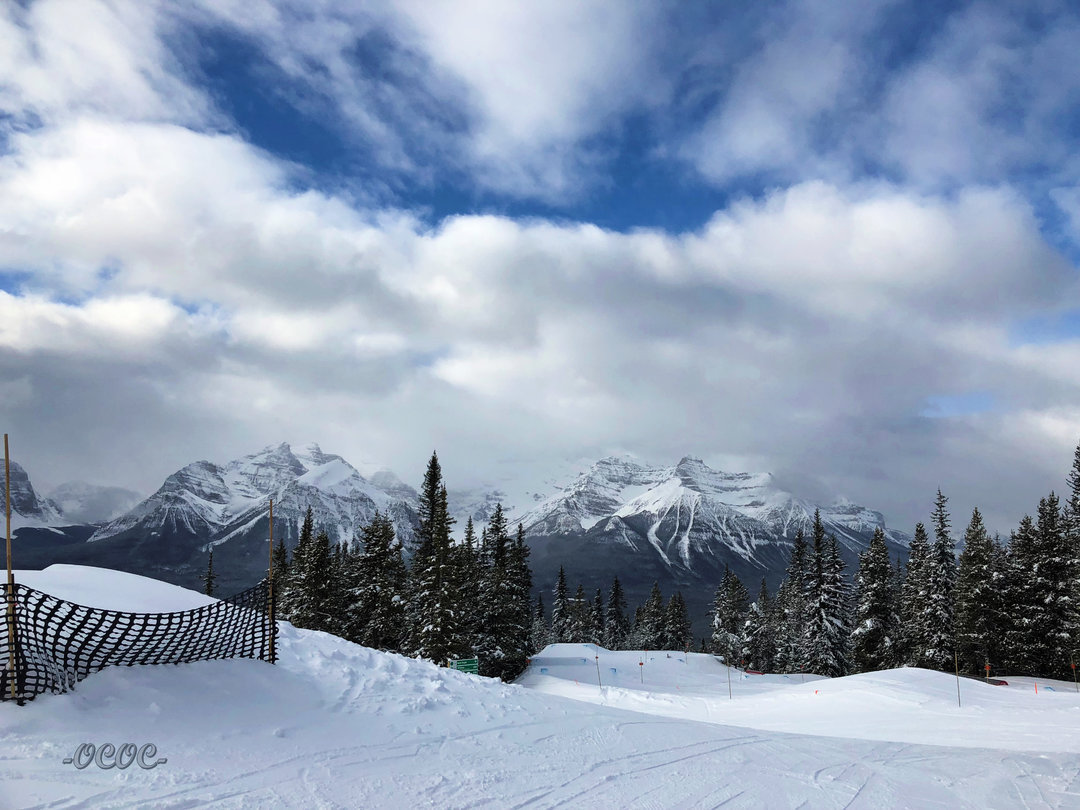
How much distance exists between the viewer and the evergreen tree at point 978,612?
130ft

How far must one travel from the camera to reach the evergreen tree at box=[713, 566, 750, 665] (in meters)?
67.9

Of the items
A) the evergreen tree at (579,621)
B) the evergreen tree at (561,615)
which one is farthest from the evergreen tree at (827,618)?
the evergreen tree at (561,615)

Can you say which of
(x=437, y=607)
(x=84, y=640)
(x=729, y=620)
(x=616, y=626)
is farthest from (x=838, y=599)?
(x=84, y=640)

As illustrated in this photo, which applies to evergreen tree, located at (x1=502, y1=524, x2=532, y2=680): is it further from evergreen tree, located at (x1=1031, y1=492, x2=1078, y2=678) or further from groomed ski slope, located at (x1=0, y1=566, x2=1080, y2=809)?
evergreen tree, located at (x1=1031, y1=492, x2=1078, y2=678)

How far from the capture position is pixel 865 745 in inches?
583

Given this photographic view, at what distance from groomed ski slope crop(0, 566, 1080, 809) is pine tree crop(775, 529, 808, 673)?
37264mm

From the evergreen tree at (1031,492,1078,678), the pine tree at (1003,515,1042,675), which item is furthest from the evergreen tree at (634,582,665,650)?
the evergreen tree at (1031,492,1078,678)

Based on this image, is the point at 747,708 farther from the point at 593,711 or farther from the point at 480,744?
the point at 480,744

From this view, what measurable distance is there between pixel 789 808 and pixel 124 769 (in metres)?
9.21

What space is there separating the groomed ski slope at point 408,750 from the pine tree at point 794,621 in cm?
3726

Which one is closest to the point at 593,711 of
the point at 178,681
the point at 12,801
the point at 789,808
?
the point at 789,808

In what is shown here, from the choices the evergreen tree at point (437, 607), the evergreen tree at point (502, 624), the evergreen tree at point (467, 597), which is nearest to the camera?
the evergreen tree at point (437, 607)

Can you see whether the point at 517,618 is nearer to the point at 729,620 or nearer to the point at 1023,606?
the point at 1023,606

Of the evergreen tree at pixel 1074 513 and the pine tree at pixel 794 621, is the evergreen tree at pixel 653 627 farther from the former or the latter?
the evergreen tree at pixel 1074 513
